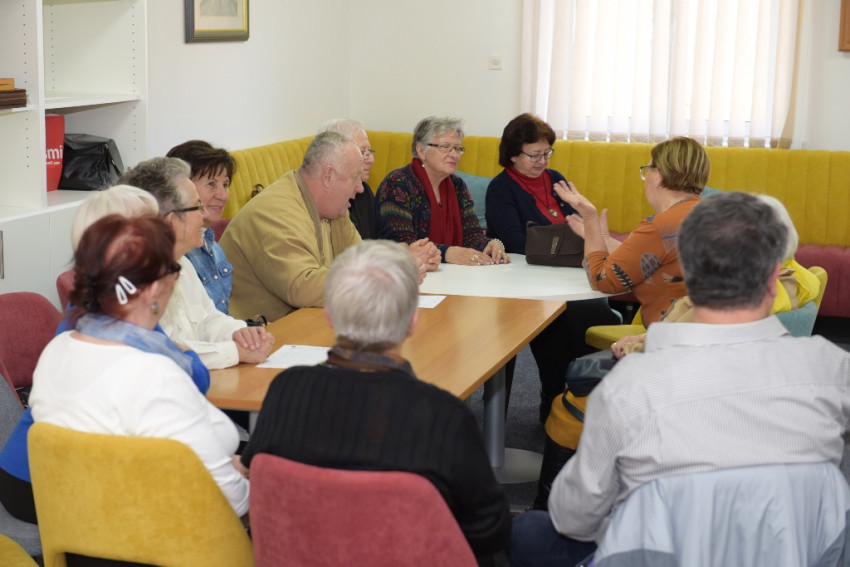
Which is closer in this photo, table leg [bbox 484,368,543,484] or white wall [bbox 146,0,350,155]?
table leg [bbox 484,368,543,484]

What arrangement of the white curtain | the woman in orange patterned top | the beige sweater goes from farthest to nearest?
the white curtain, the woman in orange patterned top, the beige sweater

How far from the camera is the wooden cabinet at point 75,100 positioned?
3604 millimetres

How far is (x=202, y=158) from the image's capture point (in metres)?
3.25

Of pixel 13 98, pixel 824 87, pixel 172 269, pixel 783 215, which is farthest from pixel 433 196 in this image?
pixel 824 87

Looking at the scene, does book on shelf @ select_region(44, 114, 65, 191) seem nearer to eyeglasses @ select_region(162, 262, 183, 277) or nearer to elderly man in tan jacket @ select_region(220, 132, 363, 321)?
elderly man in tan jacket @ select_region(220, 132, 363, 321)

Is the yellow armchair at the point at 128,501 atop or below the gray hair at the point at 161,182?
below

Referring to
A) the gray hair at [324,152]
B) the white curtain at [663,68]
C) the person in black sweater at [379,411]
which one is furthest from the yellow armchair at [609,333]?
the white curtain at [663,68]

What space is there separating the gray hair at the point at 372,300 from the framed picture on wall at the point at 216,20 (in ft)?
11.9

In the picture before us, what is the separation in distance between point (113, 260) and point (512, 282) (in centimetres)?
206

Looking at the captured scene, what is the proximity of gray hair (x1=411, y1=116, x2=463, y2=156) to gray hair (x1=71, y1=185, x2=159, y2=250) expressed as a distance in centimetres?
229

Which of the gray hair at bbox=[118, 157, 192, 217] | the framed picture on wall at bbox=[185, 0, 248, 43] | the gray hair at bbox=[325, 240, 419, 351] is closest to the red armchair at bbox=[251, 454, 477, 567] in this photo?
the gray hair at bbox=[325, 240, 419, 351]

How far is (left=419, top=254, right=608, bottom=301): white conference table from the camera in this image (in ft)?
11.7

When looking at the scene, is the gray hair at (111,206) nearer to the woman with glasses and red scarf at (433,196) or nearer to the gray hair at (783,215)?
the gray hair at (783,215)

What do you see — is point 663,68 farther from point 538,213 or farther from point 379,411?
point 379,411
